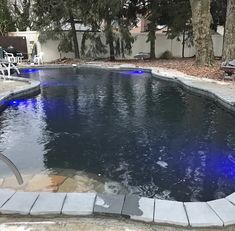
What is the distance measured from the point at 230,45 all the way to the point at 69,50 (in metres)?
9.94

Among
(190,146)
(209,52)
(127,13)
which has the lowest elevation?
(190,146)

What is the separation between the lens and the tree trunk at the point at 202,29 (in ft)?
44.6

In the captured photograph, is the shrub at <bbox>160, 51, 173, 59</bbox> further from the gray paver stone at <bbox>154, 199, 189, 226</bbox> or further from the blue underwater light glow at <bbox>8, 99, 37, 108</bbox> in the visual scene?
the gray paver stone at <bbox>154, 199, 189, 226</bbox>

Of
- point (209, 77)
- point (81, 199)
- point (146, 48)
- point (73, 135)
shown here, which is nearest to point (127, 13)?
point (146, 48)

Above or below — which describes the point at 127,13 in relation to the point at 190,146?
above

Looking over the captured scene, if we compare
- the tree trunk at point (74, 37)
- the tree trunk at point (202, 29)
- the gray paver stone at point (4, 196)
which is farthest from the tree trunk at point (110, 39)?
the gray paver stone at point (4, 196)

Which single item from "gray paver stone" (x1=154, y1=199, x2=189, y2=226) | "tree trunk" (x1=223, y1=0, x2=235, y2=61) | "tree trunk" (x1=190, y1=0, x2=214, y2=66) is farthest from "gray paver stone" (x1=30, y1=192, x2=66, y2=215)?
"tree trunk" (x1=190, y1=0, x2=214, y2=66)

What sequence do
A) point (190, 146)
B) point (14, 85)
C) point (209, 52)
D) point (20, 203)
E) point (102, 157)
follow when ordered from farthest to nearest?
point (209, 52) < point (14, 85) < point (190, 146) < point (102, 157) < point (20, 203)

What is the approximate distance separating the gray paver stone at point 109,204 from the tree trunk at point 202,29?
11.9m

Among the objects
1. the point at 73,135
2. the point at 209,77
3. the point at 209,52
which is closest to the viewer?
the point at 73,135

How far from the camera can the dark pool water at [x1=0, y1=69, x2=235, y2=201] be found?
423cm

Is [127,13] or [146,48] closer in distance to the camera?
[127,13]

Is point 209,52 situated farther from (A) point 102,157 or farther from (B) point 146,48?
(A) point 102,157

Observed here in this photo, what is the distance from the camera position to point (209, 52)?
1422 centimetres
